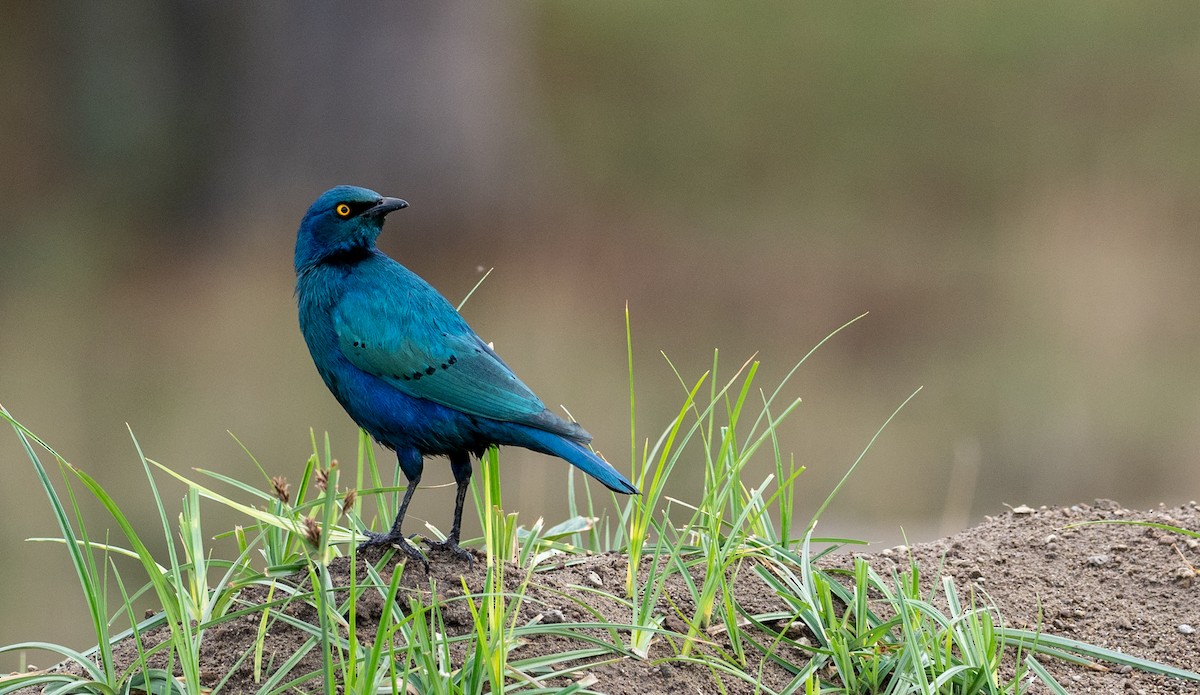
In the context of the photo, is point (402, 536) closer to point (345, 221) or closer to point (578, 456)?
point (578, 456)

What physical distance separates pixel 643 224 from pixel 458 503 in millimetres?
9198

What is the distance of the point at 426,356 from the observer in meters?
2.69

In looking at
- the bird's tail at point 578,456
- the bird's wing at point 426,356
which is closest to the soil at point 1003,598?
the bird's tail at point 578,456

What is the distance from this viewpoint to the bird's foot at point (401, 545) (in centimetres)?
252

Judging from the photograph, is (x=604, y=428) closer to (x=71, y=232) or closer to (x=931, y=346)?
(x=931, y=346)

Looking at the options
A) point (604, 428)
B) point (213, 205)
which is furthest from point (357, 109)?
point (604, 428)

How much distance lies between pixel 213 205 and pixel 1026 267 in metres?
6.97

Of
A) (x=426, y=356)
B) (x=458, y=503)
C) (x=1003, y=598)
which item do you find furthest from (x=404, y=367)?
(x=1003, y=598)

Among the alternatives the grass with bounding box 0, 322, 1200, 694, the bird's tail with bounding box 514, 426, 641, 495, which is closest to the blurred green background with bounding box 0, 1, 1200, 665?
the grass with bounding box 0, 322, 1200, 694

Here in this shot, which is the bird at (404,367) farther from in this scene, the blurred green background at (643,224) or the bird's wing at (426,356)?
the blurred green background at (643,224)

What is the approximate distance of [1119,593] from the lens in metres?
2.76

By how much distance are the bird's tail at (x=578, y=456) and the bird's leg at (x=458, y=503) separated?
161mm

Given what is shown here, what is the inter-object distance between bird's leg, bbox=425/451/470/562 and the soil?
33 mm

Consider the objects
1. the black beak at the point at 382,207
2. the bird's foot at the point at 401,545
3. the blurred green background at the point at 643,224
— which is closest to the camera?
the bird's foot at the point at 401,545
